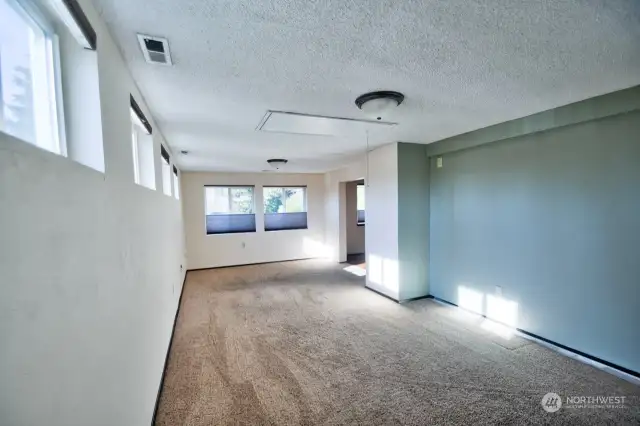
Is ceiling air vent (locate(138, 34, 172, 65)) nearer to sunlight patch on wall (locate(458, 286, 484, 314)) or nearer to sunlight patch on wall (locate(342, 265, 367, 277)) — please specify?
sunlight patch on wall (locate(458, 286, 484, 314))

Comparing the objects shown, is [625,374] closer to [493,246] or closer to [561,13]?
[493,246]

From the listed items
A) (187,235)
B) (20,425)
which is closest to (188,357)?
→ (20,425)

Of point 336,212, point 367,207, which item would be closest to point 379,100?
point 367,207

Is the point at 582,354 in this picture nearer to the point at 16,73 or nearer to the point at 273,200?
the point at 16,73

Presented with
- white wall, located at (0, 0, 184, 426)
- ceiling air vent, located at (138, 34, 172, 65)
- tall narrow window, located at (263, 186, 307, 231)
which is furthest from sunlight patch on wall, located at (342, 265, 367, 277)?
ceiling air vent, located at (138, 34, 172, 65)

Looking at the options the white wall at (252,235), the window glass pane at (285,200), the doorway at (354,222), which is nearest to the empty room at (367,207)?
the white wall at (252,235)

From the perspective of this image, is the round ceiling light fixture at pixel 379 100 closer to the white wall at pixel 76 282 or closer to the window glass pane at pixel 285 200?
the white wall at pixel 76 282

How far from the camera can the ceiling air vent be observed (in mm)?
1468

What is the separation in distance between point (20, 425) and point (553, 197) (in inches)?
146

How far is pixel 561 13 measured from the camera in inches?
51.6

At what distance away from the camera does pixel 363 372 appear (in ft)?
8.13

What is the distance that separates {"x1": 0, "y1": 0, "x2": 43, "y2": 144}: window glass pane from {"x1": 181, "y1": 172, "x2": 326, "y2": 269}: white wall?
5953 millimetres

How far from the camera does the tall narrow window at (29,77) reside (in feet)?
2.54

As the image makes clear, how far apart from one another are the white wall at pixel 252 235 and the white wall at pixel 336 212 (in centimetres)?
22
